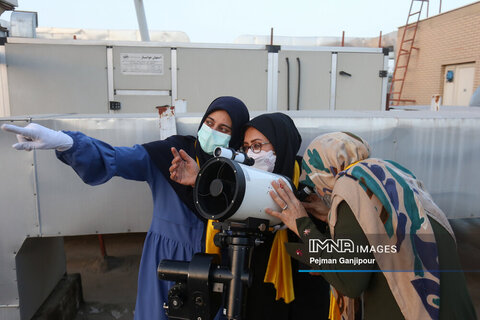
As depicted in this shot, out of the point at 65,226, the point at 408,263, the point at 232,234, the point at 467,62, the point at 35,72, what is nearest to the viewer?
the point at 408,263

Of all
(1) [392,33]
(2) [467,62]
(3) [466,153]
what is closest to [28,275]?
(3) [466,153]

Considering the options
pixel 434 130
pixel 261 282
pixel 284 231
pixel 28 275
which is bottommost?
pixel 28 275

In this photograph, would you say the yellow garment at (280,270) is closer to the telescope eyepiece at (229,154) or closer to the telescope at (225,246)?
the telescope at (225,246)

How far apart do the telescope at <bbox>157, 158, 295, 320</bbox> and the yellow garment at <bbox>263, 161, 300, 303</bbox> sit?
28cm

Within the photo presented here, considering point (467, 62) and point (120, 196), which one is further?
point (467, 62)

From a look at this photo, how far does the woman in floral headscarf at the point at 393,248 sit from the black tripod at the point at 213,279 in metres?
0.23

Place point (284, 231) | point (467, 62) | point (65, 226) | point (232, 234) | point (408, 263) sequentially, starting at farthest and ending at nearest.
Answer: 1. point (467, 62)
2. point (65, 226)
3. point (284, 231)
4. point (232, 234)
5. point (408, 263)

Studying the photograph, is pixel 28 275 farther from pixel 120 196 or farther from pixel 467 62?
pixel 467 62

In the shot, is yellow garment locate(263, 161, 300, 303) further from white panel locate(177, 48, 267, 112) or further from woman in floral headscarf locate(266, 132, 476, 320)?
white panel locate(177, 48, 267, 112)

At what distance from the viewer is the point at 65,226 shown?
191cm

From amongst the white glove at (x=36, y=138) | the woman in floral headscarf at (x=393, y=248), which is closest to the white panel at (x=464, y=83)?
the woman in floral headscarf at (x=393, y=248)

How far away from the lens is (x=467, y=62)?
10.2 m

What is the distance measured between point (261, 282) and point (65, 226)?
1.09 m

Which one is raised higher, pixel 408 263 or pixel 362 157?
pixel 362 157
